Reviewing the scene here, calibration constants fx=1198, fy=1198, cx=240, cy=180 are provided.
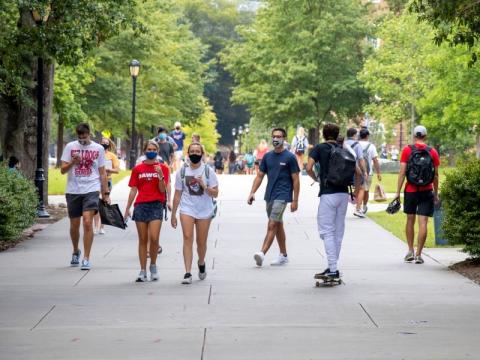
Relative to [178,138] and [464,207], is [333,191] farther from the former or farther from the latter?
Result: [178,138]

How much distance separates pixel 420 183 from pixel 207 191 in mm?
3440

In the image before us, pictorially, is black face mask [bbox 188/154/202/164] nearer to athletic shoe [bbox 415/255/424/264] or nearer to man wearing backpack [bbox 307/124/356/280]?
man wearing backpack [bbox 307/124/356/280]

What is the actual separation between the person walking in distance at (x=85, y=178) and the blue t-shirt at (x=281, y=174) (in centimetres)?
211

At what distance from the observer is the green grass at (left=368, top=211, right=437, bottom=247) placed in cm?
1971

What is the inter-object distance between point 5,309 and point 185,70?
6453 centimetres

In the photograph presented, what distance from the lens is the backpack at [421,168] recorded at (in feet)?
51.2

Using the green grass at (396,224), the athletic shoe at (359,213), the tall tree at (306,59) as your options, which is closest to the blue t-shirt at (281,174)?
the green grass at (396,224)

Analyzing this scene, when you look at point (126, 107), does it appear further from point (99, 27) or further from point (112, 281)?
point (112, 281)

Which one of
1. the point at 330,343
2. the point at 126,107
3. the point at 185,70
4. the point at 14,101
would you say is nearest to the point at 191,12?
the point at 185,70

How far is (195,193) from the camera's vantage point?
1352 cm

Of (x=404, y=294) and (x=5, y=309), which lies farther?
(x=404, y=294)

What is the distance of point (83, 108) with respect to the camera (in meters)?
54.8

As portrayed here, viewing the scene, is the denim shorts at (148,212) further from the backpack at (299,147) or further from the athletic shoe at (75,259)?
the backpack at (299,147)

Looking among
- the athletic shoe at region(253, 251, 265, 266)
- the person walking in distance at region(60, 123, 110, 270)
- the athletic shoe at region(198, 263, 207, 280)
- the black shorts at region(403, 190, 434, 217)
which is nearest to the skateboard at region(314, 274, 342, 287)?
the athletic shoe at region(198, 263, 207, 280)
